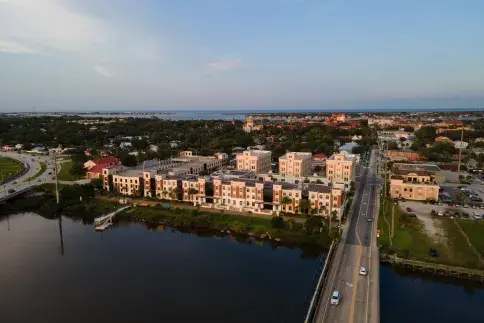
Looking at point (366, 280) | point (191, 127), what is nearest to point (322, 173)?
point (366, 280)

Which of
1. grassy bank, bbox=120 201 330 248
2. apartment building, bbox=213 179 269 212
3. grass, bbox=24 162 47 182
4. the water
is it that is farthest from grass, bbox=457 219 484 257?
grass, bbox=24 162 47 182

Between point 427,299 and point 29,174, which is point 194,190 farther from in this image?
point 29,174

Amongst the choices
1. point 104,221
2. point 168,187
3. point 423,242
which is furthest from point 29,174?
point 423,242

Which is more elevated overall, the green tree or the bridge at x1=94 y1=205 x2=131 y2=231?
the green tree

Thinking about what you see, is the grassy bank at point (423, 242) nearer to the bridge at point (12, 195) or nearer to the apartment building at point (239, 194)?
the apartment building at point (239, 194)

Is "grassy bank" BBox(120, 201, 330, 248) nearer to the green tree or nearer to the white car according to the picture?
the green tree

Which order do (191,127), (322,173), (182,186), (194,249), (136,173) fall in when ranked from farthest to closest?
1. (191,127)
2. (322,173)
3. (136,173)
4. (182,186)
5. (194,249)

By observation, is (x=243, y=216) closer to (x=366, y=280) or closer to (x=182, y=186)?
(x=182, y=186)
